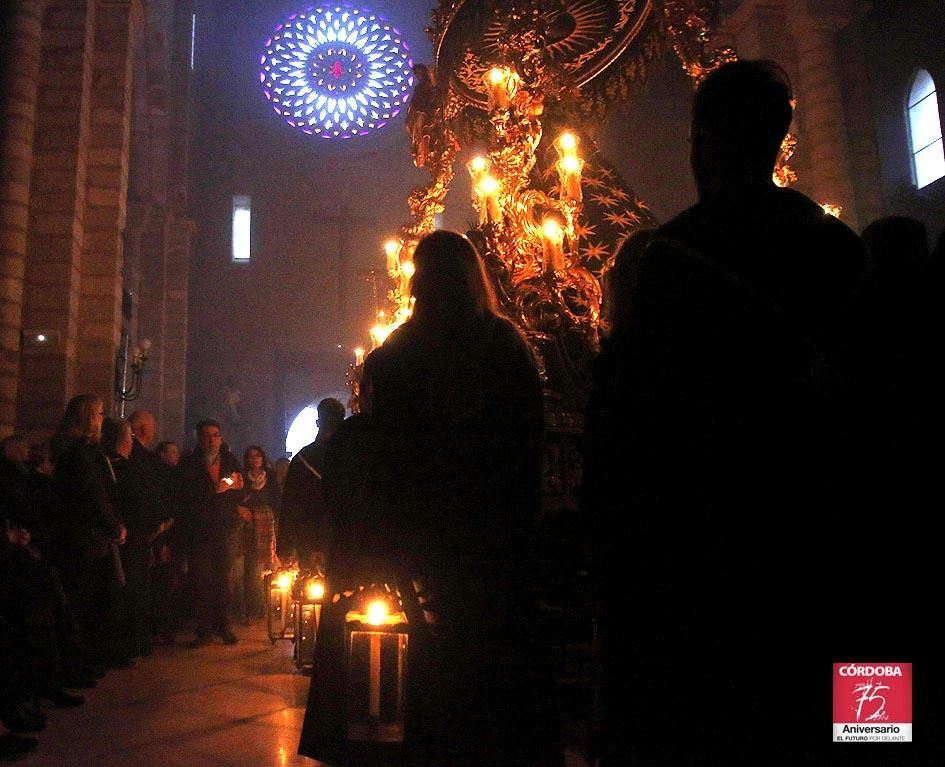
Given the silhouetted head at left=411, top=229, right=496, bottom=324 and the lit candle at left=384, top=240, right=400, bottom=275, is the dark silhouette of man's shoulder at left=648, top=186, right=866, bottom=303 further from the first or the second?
the lit candle at left=384, top=240, right=400, bottom=275

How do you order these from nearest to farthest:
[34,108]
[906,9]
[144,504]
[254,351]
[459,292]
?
[459,292]
[144,504]
[34,108]
[906,9]
[254,351]

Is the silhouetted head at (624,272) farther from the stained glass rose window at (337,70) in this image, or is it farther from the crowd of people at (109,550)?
the stained glass rose window at (337,70)

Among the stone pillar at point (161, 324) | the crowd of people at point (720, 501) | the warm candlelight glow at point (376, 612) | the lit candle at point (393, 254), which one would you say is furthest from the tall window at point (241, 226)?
the crowd of people at point (720, 501)

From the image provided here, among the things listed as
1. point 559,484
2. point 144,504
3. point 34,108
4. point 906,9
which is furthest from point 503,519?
point 906,9

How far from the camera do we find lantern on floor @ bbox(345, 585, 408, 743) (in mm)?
2236

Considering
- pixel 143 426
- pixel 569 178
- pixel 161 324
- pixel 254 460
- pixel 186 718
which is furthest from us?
pixel 161 324

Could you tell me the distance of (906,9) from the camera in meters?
13.1

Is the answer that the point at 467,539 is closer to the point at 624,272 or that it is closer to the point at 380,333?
the point at 624,272

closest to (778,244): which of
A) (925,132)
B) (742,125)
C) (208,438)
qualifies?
(742,125)

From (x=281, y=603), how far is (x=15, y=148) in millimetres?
5414

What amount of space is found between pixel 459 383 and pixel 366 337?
722 inches

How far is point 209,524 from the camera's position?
6508 mm

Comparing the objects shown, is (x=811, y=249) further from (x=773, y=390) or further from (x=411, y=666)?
(x=411, y=666)

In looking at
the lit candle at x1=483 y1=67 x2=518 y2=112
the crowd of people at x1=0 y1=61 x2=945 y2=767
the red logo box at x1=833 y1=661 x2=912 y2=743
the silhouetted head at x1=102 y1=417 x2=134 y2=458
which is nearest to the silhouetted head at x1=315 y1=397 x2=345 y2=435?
the silhouetted head at x1=102 y1=417 x2=134 y2=458
